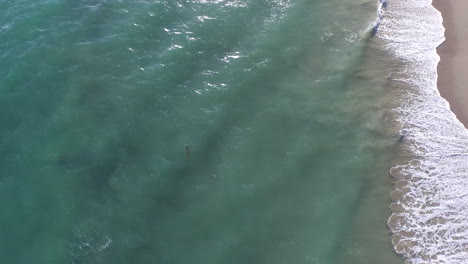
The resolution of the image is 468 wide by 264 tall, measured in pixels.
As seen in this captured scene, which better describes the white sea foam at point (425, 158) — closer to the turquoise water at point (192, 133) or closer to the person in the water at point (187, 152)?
the turquoise water at point (192, 133)

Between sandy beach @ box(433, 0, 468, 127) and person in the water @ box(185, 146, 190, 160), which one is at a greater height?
sandy beach @ box(433, 0, 468, 127)

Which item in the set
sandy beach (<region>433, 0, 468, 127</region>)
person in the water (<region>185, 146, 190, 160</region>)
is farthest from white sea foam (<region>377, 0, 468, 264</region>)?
person in the water (<region>185, 146, 190, 160</region>)

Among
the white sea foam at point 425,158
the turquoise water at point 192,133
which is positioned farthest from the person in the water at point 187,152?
the white sea foam at point 425,158

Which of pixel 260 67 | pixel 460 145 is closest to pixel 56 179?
pixel 260 67

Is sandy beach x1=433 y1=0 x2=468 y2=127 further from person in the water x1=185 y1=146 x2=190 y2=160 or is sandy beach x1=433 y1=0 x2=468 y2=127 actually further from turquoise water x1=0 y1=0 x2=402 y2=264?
person in the water x1=185 y1=146 x2=190 y2=160

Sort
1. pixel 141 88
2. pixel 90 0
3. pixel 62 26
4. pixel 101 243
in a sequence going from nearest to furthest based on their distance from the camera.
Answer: pixel 101 243
pixel 141 88
pixel 62 26
pixel 90 0

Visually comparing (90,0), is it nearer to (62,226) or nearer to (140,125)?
(140,125)
